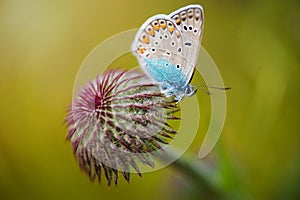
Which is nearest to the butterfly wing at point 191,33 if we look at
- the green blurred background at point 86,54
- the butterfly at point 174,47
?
the butterfly at point 174,47

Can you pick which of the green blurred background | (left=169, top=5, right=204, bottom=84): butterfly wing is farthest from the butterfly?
the green blurred background

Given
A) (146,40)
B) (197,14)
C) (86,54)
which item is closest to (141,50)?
(146,40)

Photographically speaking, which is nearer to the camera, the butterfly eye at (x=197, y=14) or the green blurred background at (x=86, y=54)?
the butterfly eye at (x=197, y=14)

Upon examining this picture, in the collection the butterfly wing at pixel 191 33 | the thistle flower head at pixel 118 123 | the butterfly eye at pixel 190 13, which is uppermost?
the butterfly eye at pixel 190 13

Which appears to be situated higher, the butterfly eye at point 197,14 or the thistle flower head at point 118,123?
the butterfly eye at point 197,14

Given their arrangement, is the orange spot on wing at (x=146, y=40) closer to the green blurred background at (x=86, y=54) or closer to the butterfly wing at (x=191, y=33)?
the butterfly wing at (x=191, y=33)
